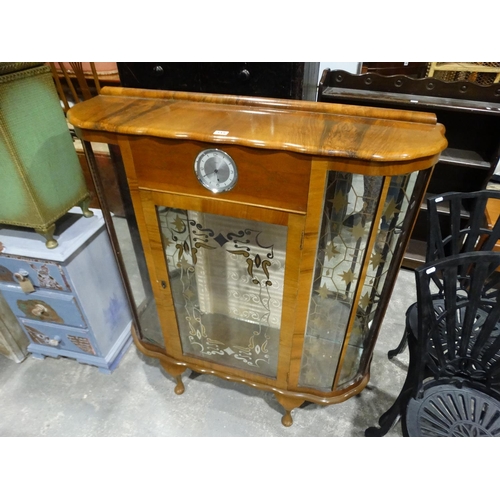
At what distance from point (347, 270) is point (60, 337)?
1107mm

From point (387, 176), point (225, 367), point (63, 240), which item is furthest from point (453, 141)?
point (63, 240)

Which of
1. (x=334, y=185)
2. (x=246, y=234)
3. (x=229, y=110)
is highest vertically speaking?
(x=229, y=110)

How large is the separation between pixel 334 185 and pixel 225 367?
698 mm

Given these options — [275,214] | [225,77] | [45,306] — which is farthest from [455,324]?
[45,306]

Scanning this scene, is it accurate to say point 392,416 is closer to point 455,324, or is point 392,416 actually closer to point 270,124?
point 455,324

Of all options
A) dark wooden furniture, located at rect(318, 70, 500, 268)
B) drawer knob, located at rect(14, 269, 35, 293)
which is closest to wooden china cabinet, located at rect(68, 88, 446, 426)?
drawer knob, located at rect(14, 269, 35, 293)

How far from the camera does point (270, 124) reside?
2.47ft

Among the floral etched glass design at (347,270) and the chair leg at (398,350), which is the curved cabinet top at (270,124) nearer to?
the floral etched glass design at (347,270)

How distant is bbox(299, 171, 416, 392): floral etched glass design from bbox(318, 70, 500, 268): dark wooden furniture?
876 mm

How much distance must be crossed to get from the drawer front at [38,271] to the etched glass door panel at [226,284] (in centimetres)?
41

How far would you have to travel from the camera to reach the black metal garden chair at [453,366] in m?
0.83

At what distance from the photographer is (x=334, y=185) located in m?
0.74

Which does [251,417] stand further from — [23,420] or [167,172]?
[167,172]

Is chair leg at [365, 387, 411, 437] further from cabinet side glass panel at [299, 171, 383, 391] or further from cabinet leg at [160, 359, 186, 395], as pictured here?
cabinet leg at [160, 359, 186, 395]
